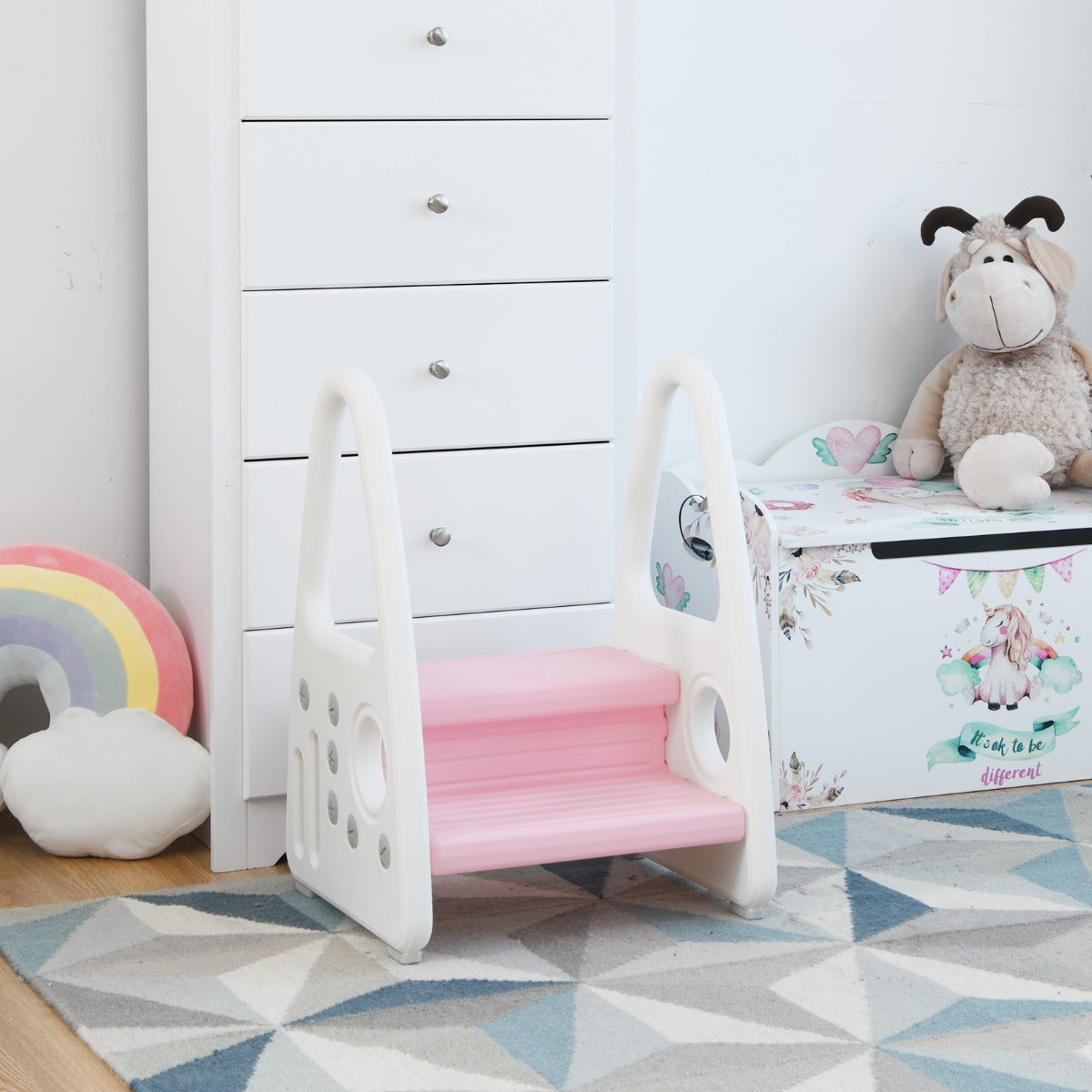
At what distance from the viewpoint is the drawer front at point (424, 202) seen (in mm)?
1582

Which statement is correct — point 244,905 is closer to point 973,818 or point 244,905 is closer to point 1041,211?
point 973,818

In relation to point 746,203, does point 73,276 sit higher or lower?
lower

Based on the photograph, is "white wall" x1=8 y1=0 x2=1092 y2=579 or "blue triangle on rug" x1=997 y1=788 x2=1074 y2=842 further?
"white wall" x1=8 y1=0 x2=1092 y2=579

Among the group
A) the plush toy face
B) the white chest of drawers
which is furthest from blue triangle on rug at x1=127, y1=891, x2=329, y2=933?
the plush toy face

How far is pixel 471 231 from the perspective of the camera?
5.43 ft

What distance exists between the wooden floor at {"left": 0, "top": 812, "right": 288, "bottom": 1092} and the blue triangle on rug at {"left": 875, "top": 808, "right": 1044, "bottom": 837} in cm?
75

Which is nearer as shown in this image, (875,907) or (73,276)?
(875,907)

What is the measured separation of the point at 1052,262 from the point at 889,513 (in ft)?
1.67

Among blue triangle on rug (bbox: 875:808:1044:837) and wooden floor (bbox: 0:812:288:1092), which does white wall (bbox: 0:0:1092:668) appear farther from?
blue triangle on rug (bbox: 875:808:1044:837)

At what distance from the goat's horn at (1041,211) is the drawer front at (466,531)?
32.5 inches

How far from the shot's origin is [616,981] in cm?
133

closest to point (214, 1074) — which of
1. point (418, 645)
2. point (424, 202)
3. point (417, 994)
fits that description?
point (417, 994)

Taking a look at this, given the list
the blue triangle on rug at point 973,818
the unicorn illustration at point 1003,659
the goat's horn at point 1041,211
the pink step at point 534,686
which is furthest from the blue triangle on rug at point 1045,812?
the goat's horn at point 1041,211

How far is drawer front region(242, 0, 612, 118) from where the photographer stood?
1562 millimetres
